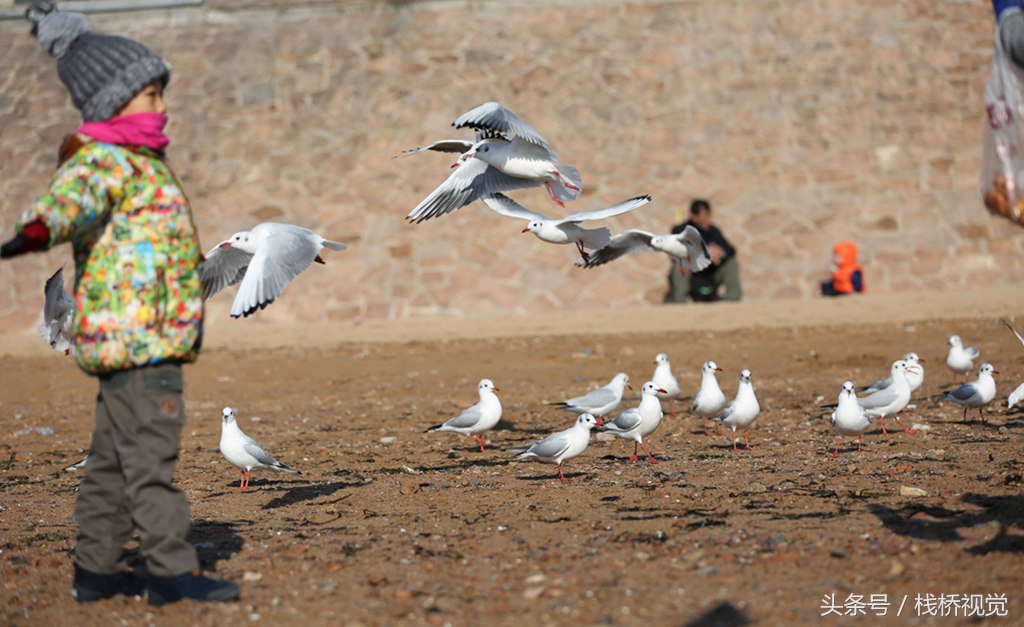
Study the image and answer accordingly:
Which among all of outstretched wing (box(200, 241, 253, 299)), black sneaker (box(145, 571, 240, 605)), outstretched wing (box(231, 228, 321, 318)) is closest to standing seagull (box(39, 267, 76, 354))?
outstretched wing (box(200, 241, 253, 299))

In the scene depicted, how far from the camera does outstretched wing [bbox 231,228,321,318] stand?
21.9ft

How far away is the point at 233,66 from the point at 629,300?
7.72 metres

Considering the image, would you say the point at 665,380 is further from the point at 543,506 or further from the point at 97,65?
the point at 97,65

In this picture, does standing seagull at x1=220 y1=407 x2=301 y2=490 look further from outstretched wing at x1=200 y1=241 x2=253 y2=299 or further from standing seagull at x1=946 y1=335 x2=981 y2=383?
standing seagull at x1=946 y1=335 x2=981 y2=383

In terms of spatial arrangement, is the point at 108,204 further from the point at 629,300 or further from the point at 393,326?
the point at 629,300

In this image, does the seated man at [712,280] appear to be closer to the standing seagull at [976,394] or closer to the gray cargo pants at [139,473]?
the standing seagull at [976,394]

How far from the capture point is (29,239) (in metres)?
4.64

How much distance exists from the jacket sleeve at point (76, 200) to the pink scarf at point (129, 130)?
3.8 inches

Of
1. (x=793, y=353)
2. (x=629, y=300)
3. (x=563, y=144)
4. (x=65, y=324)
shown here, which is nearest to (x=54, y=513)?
(x=65, y=324)

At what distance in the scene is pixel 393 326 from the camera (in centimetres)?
1759

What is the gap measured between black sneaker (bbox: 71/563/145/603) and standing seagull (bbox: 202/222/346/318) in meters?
1.93

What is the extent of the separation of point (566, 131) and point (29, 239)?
16.1m

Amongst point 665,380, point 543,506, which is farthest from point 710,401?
point 543,506

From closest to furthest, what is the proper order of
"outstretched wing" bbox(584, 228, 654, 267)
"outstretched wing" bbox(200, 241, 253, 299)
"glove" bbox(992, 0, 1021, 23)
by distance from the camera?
1. "glove" bbox(992, 0, 1021, 23)
2. "outstretched wing" bbox(200, 241, 253, 299)
3. "outstretched wing" bbox(584, 228, 654, 267)
